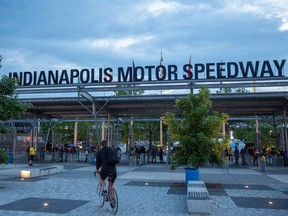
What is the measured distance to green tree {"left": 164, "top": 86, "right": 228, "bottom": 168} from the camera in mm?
12508

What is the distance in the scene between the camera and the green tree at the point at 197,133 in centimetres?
1251

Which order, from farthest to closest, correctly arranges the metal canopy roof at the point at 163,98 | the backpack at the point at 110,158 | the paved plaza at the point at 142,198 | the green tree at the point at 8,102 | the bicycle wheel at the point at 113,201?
the metal canopy roof at the point at 163,98
the green tree at the point at 8,102
the paved plaza at the point at 142,198
the backpack at the point at 110,158
the bicycle wheel at the point at 113,201

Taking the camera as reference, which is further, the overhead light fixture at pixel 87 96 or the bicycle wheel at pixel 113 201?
the overhead light fixture at pixel 87 96

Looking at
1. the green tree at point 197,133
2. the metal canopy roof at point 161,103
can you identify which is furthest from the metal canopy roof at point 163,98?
the green tree at point 197,133

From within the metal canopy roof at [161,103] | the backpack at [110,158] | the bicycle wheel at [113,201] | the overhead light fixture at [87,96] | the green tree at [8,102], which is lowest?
the bicycle wheel at [113,201]

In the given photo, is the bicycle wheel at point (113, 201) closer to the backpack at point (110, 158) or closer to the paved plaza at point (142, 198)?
the paved plaza at point (142, 198)

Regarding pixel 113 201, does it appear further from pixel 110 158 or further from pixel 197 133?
pixel 197 133

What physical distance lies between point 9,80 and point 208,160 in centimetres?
895

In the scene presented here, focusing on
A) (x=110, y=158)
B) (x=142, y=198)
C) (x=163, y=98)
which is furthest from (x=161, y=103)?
(x=110, y=158)

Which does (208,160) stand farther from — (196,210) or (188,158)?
(196,210)

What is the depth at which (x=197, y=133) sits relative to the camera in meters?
12.8

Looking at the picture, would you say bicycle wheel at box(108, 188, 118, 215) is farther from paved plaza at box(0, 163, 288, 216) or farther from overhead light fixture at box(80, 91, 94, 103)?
overhead light fixture at box(80, 91, 94, 103)

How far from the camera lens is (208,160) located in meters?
12.6

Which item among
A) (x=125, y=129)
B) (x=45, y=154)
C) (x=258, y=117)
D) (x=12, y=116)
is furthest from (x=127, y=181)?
(x=125, y=129)
